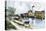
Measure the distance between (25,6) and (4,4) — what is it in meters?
0.24

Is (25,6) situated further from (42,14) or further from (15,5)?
(42,14)

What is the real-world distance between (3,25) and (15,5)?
26cm

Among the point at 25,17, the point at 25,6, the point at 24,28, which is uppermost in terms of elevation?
the point at 25,6

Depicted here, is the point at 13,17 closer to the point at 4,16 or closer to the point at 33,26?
the point at 4,16

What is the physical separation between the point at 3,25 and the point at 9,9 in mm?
192

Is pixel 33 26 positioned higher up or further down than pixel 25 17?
further down

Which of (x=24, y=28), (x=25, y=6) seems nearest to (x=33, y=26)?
(x=24, y=28)

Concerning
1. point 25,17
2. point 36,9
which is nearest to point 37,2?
point 36,9

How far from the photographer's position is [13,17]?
0.97 meters

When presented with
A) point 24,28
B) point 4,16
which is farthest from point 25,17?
point 4,16

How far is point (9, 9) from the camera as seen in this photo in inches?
38.2

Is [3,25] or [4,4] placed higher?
[4,4]

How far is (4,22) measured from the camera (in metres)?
0.95

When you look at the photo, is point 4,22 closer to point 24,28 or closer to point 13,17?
point 13,17
